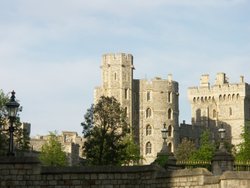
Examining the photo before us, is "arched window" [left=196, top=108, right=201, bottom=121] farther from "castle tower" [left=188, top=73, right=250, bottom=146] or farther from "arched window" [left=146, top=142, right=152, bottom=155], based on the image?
"arched window" [left=146, top=142, right=152, bottom=155]

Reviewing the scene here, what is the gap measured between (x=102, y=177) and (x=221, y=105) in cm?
12873

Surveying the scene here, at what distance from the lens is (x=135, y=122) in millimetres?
127188

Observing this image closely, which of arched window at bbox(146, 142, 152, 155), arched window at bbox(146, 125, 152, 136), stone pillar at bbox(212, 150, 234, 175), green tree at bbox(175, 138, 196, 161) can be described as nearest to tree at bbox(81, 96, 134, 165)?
green tree at bbox(175, 138, 196, 161)

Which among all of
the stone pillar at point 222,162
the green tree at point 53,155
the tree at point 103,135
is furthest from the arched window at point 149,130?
the stone pillar at point 222,162

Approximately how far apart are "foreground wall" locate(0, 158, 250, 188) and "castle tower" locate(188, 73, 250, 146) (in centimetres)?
12218

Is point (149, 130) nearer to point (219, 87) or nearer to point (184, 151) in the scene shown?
point (184, 151)

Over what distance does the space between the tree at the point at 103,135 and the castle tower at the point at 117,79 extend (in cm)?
4105

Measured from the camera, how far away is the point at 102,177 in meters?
25.2

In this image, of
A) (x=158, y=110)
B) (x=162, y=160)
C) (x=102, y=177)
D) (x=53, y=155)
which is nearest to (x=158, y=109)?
(x=158, y=110)

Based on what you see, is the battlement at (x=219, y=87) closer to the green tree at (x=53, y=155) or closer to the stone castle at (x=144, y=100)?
the stone castle at (x=144, y=100)

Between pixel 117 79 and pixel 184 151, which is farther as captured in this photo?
pixel 117 79

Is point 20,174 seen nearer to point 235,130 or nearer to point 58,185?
point 58,185

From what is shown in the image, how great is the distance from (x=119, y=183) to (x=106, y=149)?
48.4 m

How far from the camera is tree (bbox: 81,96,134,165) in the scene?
72.7 meters
